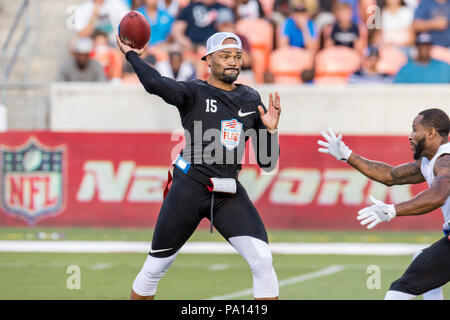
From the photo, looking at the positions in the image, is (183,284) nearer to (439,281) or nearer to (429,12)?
(439,281)

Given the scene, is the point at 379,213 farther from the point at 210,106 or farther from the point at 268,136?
the point at 210,106

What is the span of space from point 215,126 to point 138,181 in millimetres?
7714

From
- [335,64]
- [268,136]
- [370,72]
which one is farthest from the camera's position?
[335,64]

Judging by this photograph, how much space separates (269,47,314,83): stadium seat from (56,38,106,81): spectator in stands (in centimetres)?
326

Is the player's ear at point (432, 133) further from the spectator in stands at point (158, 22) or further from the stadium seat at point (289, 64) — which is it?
the spectator in stands at point (158, 22)

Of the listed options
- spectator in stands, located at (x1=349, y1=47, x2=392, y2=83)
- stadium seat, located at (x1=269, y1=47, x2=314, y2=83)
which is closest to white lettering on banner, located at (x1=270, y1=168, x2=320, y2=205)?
spectator in stands, located at (x1=349, y1=47, x2=392, y2=83)

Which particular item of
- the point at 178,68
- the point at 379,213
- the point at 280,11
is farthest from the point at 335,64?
the point at 379,213

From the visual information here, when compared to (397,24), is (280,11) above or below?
above

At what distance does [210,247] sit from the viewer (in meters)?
12.5

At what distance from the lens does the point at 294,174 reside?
46.8 feet

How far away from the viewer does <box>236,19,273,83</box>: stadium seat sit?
663 inches

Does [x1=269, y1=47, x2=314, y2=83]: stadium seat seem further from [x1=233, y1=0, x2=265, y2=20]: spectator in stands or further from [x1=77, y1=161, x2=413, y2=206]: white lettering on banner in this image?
[x1=77, y1=161, x2=413, y2=206]: white lettering on banner

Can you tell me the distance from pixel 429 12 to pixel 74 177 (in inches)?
298
